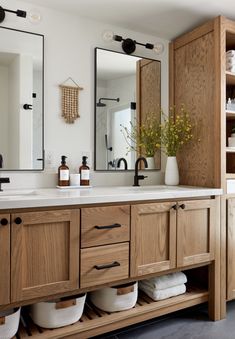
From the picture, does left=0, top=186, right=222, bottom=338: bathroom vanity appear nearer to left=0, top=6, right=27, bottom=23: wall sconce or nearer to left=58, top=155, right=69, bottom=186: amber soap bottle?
left=58, top=155, right=69, bottom=186: amber soap bottle

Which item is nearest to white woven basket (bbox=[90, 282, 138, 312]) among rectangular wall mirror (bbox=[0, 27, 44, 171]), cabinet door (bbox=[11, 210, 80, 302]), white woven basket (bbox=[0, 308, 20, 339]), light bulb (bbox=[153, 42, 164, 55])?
cabinet door (bbox=[11, 210, 80, 302])

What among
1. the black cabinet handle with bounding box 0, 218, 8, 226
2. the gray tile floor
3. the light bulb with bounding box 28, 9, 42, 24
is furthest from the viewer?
the light bulb with bounding box 28, 9, 42, 24

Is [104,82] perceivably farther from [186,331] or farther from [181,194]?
[186,331]

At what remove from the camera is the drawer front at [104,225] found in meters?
1.63

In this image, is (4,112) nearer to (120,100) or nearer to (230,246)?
(120,100)

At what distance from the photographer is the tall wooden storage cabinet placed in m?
2.15

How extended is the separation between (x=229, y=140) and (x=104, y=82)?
3.82 feet

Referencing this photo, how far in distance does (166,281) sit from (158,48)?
200 cm

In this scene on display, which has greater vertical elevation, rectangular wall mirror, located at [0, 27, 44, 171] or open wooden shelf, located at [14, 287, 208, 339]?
rectangular wall mirror, located at [0, 27, 44, 171]

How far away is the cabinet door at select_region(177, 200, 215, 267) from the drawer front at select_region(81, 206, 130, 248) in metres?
0.43

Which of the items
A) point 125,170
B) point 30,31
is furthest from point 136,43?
point 125,170

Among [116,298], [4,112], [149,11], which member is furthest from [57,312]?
[149,11]

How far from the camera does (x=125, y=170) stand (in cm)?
248

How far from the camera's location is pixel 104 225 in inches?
66.3
